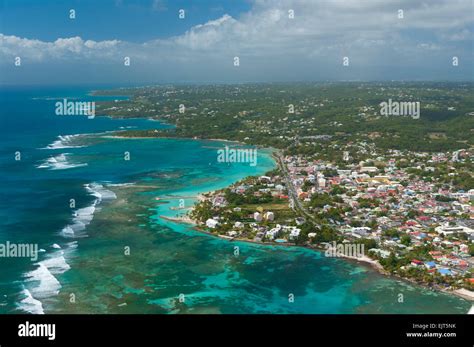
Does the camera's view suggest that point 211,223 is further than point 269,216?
No

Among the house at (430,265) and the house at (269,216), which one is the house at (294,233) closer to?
the house at (269,216)

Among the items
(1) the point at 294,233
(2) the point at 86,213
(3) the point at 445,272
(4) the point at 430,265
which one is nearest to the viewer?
(3) the point at 445,272

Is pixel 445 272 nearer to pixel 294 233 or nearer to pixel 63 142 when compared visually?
pixel 294 233

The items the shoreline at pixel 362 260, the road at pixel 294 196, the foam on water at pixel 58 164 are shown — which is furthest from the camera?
the foam on water at pixel 58 164

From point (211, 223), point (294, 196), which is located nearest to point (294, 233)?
point (211, 223)

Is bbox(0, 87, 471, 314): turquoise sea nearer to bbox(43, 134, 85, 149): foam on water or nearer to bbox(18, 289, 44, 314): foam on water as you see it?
bbox(18, 289, 44, 314): foam on water

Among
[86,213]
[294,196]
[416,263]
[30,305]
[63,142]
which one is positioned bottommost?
[30,305]

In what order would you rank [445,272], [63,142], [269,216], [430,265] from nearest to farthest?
[445,272]
[430,265]
[269,216]
[63,142]

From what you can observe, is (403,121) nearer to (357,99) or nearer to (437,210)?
(357,99)

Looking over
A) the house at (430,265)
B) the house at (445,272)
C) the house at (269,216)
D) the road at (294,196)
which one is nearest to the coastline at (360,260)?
the house at (445,272)
